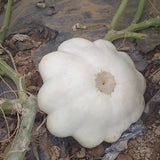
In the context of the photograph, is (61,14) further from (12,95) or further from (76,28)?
(12,95)

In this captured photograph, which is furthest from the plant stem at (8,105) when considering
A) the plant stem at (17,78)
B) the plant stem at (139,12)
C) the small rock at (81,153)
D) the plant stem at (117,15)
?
the plant stem at (139,12)

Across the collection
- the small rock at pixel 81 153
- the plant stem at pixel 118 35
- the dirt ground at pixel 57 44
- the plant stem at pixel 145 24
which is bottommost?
the small rock at pixel 81 153

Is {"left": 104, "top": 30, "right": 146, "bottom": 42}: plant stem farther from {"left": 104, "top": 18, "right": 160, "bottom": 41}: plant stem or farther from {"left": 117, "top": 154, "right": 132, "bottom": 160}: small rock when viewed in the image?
{"left": 117, "top": 154, "right": 132, "bottom": 160}: small rock

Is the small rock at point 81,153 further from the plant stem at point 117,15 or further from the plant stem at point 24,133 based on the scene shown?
the plant stem at point 117,15

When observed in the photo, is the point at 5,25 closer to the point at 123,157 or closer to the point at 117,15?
the point at 117,15

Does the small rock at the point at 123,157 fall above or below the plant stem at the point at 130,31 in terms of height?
below

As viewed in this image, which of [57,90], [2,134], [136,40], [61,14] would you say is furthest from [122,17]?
[2,134]
